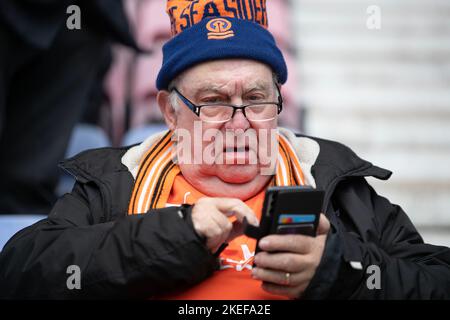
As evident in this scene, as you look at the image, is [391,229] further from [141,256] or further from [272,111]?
[141,256]

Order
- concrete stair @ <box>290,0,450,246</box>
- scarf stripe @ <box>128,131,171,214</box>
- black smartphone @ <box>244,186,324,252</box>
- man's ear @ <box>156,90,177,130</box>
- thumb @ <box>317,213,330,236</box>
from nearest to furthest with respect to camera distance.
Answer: black smartphone @ <box>244,186,324,252</box> → thumb @ <box>317,213,330,236</box> → scarf stripe @ <box>128,131,171,214</box> → man's ear @ <box>156,90,177,130</box> → concrete stair @ <box>290,0,450,246</box>

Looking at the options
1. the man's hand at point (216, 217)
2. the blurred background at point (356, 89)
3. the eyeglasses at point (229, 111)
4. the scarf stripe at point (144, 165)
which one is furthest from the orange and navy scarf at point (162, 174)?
the blurred background at point (356, 89)

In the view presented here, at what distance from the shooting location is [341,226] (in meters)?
1.91

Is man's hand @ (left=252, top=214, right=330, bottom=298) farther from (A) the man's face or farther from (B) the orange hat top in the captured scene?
(B) the orange hat top

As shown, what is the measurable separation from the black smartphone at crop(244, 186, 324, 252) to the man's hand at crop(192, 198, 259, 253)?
0.10 feet

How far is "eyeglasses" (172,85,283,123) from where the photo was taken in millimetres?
1964

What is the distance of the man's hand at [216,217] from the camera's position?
62.2 inches

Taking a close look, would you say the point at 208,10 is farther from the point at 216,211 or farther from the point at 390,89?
the point at 390,89

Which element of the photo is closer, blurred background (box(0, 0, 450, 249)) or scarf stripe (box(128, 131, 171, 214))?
scarf stripe (box(128, 131, 171, 214))

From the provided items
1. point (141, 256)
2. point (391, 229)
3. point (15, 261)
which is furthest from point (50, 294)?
point (391, 229)

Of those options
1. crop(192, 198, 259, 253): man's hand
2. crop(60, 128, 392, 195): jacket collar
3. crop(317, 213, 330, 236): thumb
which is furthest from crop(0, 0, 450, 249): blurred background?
crop(192, 198, 259, 253): man's hand

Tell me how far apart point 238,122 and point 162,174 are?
11.2 inches

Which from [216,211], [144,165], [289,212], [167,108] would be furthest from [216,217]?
[167,108]

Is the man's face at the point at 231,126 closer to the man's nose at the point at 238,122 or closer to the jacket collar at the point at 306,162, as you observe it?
the man's nose at the point at 238,122
